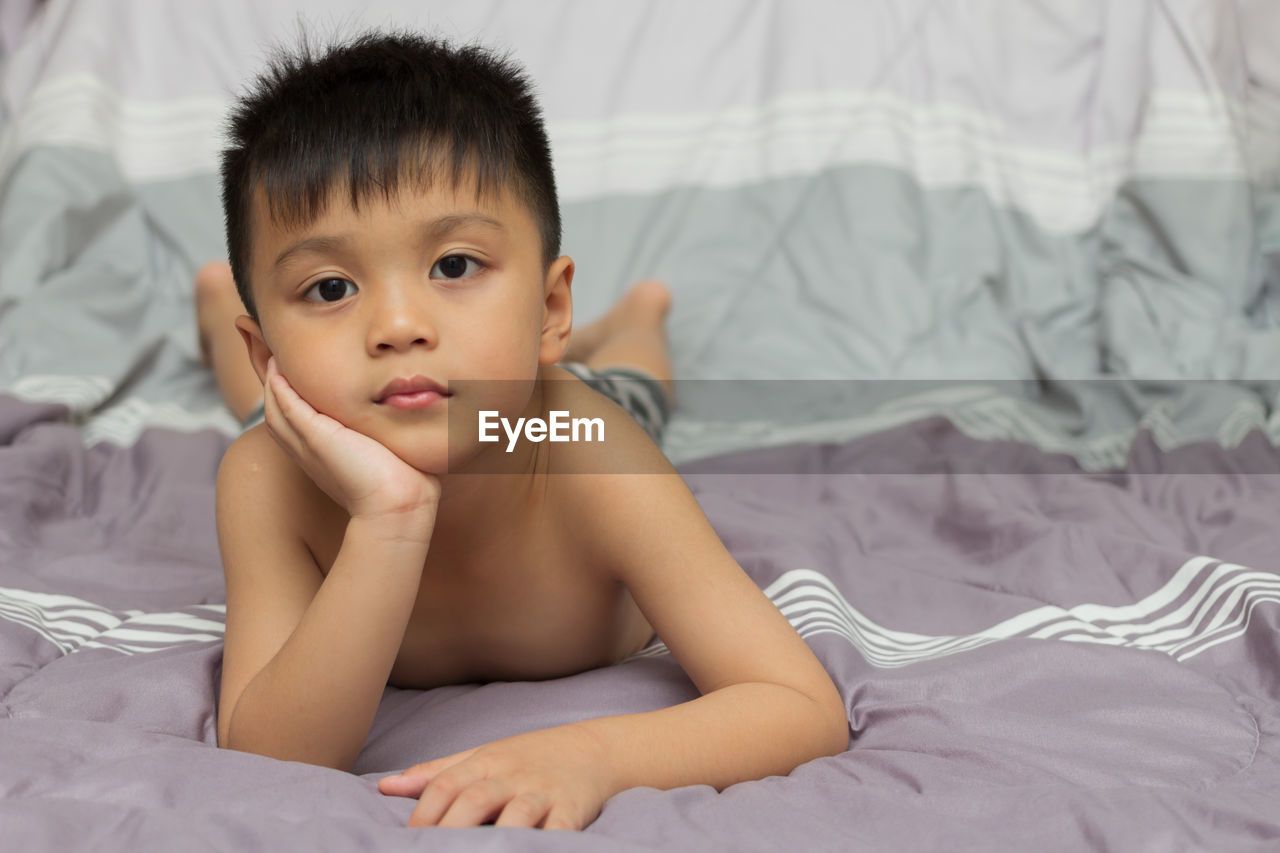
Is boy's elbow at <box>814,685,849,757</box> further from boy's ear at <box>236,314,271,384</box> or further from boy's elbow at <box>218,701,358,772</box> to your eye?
boy's ear at <box>236,314,271,384</box>

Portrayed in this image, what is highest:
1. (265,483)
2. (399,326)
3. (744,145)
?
(744,145)

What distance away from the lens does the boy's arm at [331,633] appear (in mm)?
807

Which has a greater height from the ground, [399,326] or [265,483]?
[399,326]

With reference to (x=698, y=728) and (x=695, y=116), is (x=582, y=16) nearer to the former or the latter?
(x=695, y=116)

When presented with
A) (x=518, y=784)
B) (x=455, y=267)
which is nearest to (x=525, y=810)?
(x=518, y=784)

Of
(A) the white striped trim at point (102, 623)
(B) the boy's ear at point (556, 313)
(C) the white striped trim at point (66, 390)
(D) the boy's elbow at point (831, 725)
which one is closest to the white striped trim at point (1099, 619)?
(D) the boy's elbow at point (831, 725)

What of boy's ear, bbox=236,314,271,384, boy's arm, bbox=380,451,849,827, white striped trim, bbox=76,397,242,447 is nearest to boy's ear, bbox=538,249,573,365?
boy's arm, bbox=380,451,849,827

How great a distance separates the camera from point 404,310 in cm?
79

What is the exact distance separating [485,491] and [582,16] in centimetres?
140

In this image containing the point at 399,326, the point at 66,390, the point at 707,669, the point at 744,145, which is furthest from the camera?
the point at 744,145

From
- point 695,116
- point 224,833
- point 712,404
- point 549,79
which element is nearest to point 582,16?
point 549,79

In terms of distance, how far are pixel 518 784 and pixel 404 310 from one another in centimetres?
31

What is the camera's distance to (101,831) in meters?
0.64

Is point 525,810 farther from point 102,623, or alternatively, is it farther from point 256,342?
point 102,623
